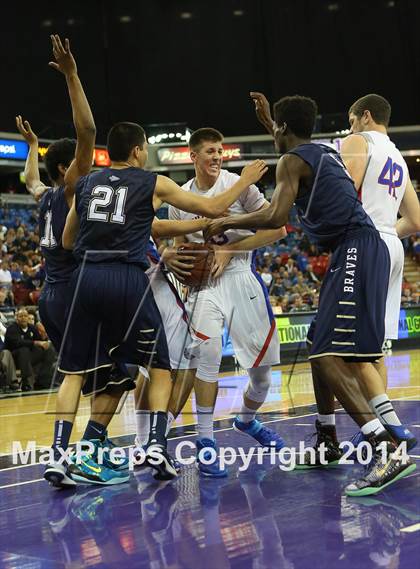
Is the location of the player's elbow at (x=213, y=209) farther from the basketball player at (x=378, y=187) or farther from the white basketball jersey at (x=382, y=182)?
the white basketball jersey at (x=382, y=182)

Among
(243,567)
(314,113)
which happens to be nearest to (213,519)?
(243,567)

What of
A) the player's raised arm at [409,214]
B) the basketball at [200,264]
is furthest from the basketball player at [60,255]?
the player's raised arm at [409,214]

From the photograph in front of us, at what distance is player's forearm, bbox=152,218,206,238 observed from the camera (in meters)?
5.31

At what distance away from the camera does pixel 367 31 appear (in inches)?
1234

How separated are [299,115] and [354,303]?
124 centimetres

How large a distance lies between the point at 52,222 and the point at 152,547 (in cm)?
278

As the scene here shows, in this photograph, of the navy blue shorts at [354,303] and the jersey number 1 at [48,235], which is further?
the jersey number 1 at [48,235]

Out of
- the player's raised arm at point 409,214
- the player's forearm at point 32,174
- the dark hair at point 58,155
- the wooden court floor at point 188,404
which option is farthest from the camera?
the wooden court floor at point 188,404

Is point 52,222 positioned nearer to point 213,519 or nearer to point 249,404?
point 249,404

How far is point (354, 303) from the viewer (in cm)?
462

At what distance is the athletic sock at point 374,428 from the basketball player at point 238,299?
1392mm

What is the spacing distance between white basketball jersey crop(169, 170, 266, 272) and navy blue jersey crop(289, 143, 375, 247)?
3.91 ft

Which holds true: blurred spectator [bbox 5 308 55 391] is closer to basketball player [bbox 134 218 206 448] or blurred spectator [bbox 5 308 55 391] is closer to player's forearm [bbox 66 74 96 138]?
basketball player [bbox 134 218 206 448]

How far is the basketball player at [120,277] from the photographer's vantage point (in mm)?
5062
